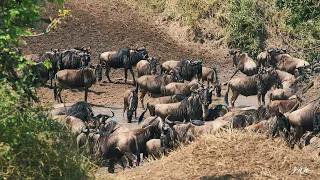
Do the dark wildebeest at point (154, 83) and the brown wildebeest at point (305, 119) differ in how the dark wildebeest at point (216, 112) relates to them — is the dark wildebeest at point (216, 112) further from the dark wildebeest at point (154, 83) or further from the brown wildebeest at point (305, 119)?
the dark wildebeest at point (154, 83)

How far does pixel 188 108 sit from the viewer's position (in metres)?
22.0

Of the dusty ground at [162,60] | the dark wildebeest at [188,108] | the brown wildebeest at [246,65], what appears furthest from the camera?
the brown wildebeest at [246,65]

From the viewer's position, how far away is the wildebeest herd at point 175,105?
17.9 meters

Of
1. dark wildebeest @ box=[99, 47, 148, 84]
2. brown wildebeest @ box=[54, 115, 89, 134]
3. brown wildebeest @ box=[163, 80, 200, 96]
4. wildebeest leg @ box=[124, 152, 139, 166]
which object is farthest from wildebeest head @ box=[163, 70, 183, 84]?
wildebeest leg @ box=[124, 152, 139, 166]

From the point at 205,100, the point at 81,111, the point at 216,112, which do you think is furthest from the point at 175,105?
the point at 81,111

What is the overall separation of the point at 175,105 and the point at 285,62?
904 cm

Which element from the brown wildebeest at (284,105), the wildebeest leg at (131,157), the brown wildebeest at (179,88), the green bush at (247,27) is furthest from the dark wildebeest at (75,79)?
the green bush at (247,27)

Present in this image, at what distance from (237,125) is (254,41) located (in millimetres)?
15983

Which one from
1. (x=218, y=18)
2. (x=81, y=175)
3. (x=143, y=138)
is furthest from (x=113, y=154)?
(x=218, y=18)

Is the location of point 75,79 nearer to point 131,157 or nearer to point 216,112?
point 216,112

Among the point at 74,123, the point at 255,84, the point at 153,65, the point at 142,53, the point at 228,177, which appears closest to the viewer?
the point at 228,177

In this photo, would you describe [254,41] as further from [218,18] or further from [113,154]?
[113,154]

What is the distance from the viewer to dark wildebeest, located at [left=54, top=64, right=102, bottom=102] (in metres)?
26.2

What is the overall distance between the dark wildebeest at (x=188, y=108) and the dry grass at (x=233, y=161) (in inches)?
321
